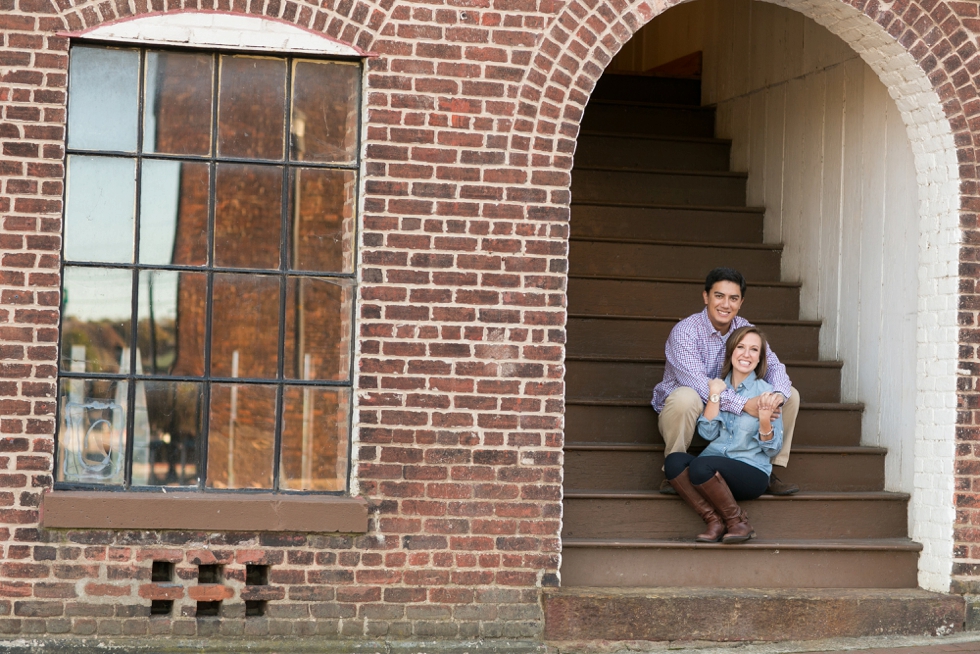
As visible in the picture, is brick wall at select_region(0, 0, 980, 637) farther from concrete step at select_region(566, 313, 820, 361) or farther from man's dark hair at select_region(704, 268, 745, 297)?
concrete step at select_region(566, 313, 820, 361)

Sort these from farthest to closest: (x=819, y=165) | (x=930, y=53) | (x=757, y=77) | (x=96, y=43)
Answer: (x=757, y=77) → (x=819, y=165) → (x=930, y=53) → (x=96, y=43)

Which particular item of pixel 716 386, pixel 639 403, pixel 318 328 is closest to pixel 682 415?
pixel 716 386

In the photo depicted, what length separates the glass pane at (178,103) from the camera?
567cm

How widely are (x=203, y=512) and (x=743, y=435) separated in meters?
2.82

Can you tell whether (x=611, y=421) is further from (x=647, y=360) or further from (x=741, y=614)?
(x=741, y=614)

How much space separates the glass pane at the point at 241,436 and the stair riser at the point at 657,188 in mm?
3221

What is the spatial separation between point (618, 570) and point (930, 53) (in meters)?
3.19

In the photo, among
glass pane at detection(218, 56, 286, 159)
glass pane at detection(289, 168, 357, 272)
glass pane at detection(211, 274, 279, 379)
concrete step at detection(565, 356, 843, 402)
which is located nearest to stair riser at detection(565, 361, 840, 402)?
concrete step at detection(565, 356, 843, 402)

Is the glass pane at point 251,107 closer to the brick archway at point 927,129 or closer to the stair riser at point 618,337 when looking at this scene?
the brick archway at point 927,129

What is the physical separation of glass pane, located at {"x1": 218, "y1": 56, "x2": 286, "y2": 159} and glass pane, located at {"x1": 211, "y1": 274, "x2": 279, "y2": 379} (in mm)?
637

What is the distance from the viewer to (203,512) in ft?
18.3

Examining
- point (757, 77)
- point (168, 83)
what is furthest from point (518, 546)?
point (757, 77)

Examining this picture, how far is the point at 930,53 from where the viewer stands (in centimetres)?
617

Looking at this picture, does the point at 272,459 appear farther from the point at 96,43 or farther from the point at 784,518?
the point at 784,518
